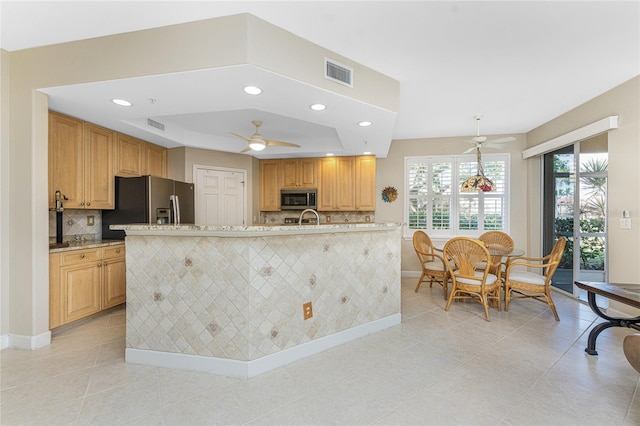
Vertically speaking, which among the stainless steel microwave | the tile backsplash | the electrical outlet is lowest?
the electrical outlet

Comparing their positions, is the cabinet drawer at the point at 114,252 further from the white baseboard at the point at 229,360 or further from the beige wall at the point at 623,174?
the beige wall at the point at 623,174

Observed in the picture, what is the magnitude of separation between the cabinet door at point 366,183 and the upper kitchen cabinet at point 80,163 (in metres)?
3.86

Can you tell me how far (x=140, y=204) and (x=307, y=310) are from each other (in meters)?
2.73

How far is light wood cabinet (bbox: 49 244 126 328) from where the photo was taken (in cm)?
280

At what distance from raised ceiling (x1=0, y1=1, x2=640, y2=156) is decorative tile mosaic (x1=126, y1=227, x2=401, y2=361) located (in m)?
1.39

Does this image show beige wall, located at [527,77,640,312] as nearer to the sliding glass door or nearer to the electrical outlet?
the sliding glass door

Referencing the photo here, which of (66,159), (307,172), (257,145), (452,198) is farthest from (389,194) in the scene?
(66,159)

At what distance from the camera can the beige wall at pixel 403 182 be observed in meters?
5.15

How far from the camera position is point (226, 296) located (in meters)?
2.17

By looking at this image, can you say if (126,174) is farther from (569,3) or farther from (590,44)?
(590,44)

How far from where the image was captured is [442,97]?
11.8 feet

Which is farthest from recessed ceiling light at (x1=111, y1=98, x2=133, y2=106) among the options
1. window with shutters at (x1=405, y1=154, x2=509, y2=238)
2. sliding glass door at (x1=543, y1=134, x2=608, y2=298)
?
sliding glass door at (x1=543, y1=134, x2=608, y2=298)

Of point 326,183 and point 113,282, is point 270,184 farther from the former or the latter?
point 113,282

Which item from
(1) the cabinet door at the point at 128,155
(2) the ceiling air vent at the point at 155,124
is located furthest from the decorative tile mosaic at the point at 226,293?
(2) the ceiling air vent at the point at 155,124
